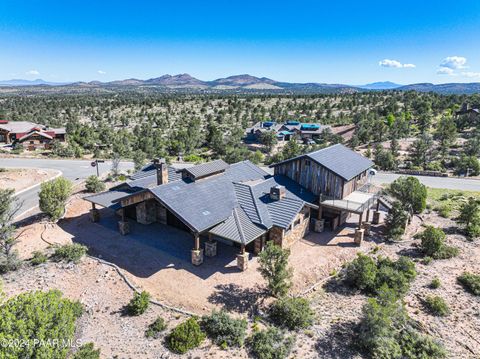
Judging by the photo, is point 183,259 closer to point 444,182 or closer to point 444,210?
point 444,210

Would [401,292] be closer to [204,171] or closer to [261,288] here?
[261,288]

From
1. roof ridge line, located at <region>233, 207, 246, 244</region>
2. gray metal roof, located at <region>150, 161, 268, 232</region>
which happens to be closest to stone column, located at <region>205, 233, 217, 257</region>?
gray metal roof, located at <region>150, 161, 268, 232</region>

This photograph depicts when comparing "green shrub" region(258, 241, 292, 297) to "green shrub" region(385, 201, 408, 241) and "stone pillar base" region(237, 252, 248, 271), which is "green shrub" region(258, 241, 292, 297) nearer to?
"stone pillar base" region(237, 252, 248, 271)

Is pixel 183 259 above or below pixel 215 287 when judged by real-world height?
above

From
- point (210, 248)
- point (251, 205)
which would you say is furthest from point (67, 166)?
point (251, 205)

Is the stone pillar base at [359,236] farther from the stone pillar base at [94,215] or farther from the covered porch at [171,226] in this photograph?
the stone pillar base at [94,215]

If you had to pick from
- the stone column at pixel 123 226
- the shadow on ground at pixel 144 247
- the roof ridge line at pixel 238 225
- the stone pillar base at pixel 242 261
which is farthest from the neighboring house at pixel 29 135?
the stone pillar base at pixel 242 261
